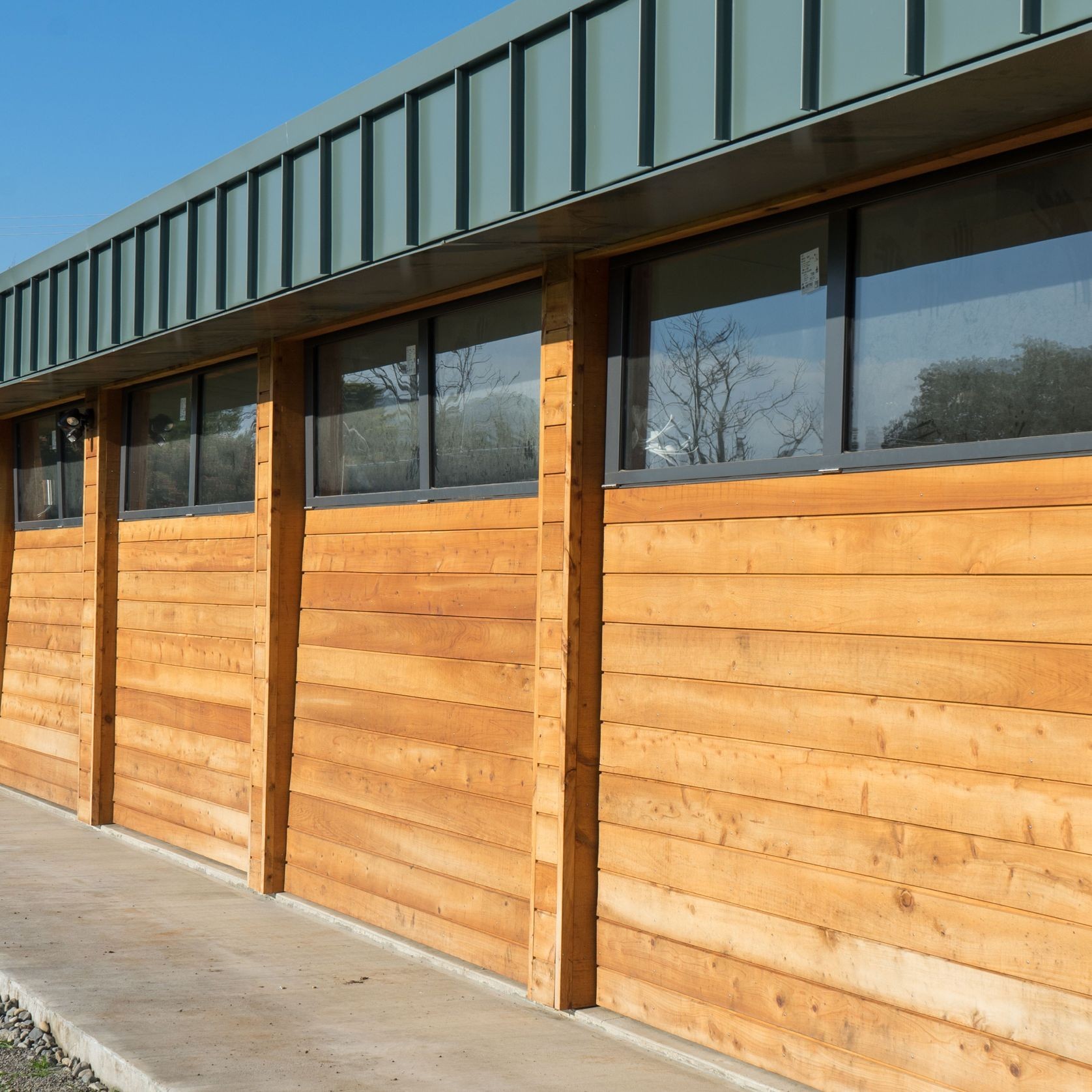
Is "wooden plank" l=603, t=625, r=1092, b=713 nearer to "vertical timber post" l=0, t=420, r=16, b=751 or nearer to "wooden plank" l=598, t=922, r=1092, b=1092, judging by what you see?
"wooden plank" l=598, t=922, r=1092, b=1092

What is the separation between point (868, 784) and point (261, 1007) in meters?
2.84

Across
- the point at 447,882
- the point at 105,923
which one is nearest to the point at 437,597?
the point at 447,882

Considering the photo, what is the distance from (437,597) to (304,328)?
80.8 inches

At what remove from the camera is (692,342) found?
534 cm

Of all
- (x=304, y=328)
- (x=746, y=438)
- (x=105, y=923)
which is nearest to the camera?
(x=746, y=438)

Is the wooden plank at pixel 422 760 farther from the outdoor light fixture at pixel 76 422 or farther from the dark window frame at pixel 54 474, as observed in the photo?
the dark window frame at pixel 54 474

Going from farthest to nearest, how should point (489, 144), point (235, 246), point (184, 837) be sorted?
point (184, 837), point (235, 246), point (489, 144)

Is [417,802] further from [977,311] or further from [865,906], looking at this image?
[977,311]

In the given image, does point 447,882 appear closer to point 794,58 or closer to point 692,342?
point 692,342

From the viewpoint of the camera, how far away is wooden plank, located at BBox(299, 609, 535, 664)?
618cm

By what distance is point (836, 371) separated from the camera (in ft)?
15.3

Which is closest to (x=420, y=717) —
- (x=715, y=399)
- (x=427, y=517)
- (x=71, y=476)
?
(x=427, y=517)

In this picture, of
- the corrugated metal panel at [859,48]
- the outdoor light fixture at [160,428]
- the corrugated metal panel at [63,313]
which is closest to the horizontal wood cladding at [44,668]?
the outdoor light fixture at [160,428]

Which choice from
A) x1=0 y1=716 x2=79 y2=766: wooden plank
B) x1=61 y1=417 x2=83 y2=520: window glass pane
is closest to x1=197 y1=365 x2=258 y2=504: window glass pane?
x1=61 y1=417 x2=83 y2=520: window glass pane
